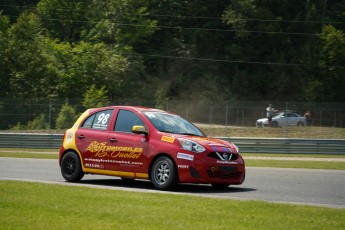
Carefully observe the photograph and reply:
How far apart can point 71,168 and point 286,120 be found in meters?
23.0

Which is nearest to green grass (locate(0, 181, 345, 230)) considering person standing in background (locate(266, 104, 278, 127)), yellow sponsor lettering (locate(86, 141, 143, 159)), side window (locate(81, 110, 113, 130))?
yellow sponsor lettering (locate(86, 141, 143, 159))

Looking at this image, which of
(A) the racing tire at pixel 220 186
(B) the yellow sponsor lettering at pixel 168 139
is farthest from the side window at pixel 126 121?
(A) the racing tire at pixel 220 186

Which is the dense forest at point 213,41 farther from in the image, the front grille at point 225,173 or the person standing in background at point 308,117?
the front grille at point 225,173

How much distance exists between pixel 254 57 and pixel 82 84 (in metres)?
19.4

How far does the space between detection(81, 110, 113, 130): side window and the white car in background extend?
22.6 metres

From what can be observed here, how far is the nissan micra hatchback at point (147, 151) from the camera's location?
1302 cm

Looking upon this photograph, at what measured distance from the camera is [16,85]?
50344 mm

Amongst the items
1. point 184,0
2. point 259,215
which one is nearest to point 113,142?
point 259,215

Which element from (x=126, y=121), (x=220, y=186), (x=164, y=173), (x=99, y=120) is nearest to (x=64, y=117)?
(x=99, y=120)

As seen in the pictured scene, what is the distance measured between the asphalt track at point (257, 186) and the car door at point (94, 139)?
1.56ft

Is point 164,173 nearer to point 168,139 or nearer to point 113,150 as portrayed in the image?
point 168,139

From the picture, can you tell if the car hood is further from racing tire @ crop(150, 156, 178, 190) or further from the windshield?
racing tire @ crop(150, 156, 178, 190)

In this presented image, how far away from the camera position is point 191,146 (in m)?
13.1

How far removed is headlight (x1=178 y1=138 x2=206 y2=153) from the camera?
13045mm
